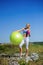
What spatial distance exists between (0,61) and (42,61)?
2086 mm

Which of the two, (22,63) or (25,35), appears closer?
(22,63)

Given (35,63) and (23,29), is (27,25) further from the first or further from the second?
(35,63)

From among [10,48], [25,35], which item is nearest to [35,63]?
[25,35]

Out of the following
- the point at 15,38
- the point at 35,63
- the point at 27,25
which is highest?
the point at 27,25

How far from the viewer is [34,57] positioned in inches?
433

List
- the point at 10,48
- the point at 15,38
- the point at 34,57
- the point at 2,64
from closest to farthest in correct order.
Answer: the point at 15,38 < the point at 2,64 < the point at 34,57 < the point at 10,48

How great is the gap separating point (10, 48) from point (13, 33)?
841 centimetres

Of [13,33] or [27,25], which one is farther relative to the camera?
[27,25]

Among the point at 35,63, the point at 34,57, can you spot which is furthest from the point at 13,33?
the point at 34,57

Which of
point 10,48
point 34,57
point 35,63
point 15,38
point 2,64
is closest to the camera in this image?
point 15,38

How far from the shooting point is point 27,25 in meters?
9.67

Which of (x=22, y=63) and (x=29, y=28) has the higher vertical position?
(x=29, y=28)

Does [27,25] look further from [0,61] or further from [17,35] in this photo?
[0,61]

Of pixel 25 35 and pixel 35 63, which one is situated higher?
pixel 25 35
